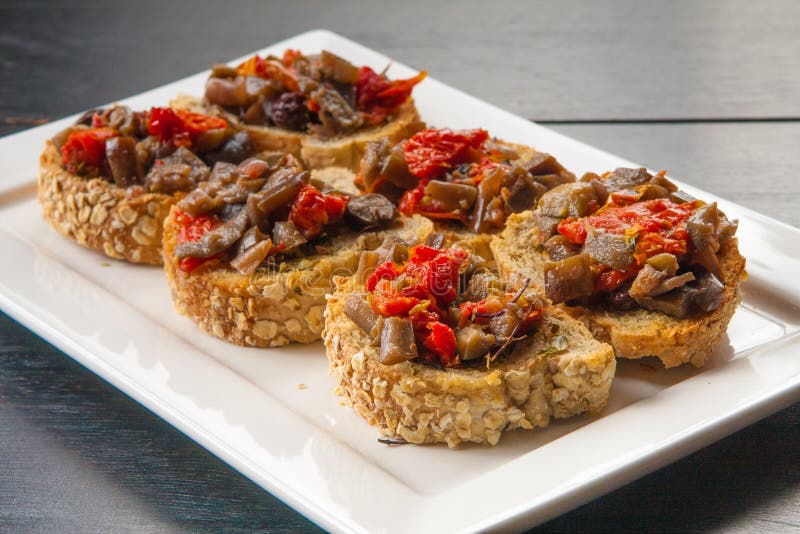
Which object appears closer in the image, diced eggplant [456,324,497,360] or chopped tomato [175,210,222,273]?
diced eggplant [456,324,497,360]

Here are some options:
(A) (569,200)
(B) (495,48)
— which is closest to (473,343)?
(A) (569,200)

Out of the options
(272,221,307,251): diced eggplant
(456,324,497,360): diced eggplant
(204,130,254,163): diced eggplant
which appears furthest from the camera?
(204,130,254,163): diced eggplant

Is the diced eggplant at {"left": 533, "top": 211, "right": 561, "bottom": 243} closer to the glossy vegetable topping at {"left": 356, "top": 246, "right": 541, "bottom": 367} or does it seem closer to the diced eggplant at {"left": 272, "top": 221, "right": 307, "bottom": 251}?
the glossy vegetable topping at {"left": 356, "top": 246, "right": 541, "bottom": 367}

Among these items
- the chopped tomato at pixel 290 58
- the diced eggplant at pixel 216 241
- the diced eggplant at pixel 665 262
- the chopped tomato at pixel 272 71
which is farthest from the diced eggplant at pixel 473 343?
the chopped tomato at pixel 290 58

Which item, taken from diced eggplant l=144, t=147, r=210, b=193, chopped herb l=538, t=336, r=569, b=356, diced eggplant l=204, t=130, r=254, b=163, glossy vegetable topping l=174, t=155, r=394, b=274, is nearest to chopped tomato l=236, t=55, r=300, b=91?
diced eggplant l=204, t=130, r=254, b=163

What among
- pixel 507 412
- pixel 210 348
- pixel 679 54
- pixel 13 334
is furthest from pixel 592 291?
pixel 679 54

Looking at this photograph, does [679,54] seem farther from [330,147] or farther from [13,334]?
[13,334]

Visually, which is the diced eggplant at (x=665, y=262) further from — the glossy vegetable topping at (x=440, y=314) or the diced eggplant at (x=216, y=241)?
the diced eggplant at (x=216, y=241)
